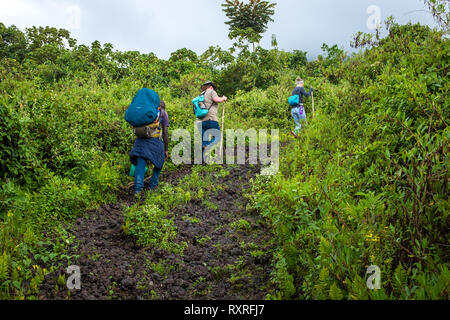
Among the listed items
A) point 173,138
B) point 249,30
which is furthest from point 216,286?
point 249,30

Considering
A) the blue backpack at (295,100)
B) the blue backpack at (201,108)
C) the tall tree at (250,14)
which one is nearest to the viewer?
the blue backpack at (201,108)

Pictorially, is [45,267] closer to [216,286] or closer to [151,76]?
[216,286]

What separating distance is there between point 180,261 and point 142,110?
3.23 metres

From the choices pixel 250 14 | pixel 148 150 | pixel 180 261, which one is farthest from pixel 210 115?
pixel 250 14

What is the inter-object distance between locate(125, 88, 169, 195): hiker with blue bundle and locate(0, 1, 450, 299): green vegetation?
47 cm

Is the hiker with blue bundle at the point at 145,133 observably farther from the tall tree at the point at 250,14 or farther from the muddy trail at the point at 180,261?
the tall tree at the point at 250,14

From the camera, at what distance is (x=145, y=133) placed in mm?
6574

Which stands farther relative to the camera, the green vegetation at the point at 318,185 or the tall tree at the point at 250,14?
the tall tree at the point at 250,14

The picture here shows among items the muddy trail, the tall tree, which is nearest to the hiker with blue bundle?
the muddy trail

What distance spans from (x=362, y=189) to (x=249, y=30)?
21051 mm

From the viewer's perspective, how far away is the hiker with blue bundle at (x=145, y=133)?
6438 mm

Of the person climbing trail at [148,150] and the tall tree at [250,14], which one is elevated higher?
the tall tree at [250,14]

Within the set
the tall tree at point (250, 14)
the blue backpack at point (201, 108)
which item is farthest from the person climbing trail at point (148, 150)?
the tall tree at point (250, 14)

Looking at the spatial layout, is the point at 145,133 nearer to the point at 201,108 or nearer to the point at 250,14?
the point at 201,108
